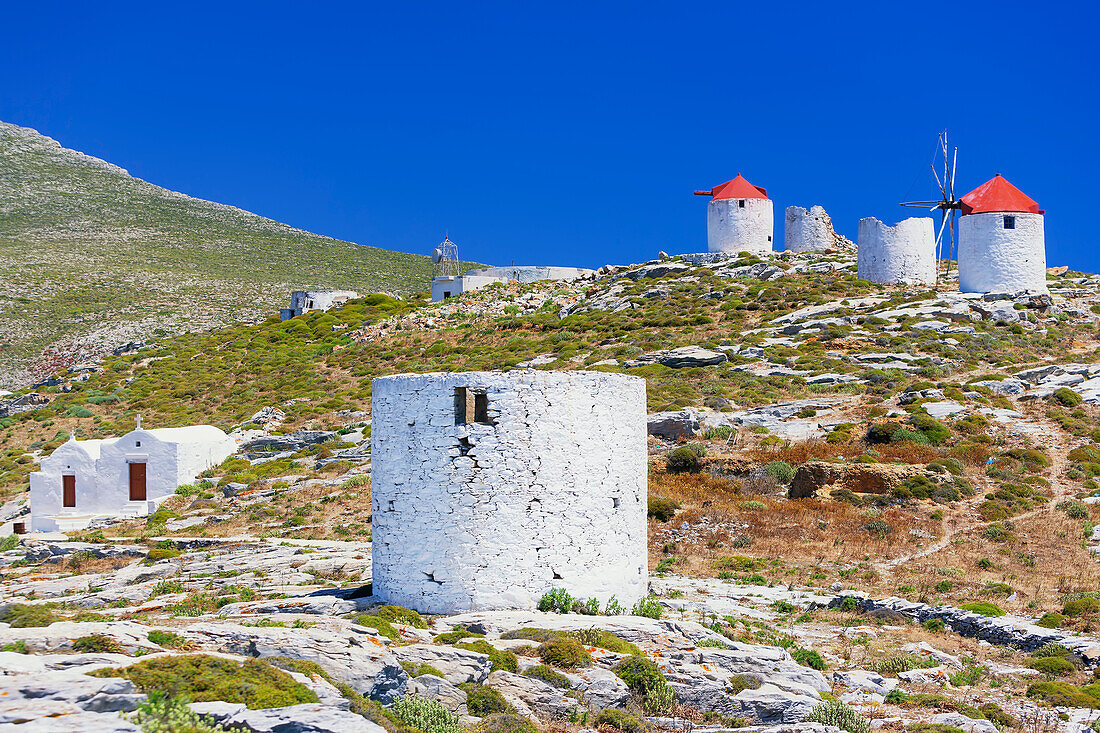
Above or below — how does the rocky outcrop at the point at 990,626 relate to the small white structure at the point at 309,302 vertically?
below

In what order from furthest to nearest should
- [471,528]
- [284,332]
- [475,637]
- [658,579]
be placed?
[284,332] < [658,579] < [471,528] < [475,637]

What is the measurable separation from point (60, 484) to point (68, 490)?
1.19 ft

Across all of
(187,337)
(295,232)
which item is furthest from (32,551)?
(295,232)

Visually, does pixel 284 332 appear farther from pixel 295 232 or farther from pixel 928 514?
pixel 295 232

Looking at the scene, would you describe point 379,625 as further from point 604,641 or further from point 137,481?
point 137,481

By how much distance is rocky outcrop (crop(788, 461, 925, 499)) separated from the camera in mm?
28531

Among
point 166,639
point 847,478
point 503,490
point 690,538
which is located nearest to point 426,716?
point 166,639

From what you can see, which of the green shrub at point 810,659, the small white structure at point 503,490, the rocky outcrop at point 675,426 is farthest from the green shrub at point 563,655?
the rocky outcrop at point 675,426

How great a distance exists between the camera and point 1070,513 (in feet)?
86.6

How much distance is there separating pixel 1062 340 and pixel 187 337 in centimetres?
5869

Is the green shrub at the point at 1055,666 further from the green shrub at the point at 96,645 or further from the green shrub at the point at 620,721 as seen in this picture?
the green shrub at the point at 96,645

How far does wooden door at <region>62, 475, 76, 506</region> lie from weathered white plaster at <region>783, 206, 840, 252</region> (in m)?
49.1

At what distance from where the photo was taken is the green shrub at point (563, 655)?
12633mm

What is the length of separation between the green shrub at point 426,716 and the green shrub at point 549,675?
54.8 inches
